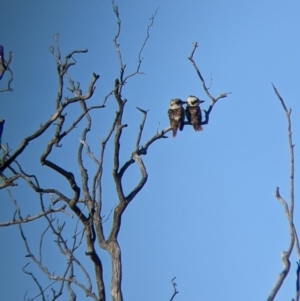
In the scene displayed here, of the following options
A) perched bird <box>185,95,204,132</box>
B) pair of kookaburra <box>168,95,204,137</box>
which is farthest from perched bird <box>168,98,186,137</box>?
perched bird <box>185,95,204,132</box>

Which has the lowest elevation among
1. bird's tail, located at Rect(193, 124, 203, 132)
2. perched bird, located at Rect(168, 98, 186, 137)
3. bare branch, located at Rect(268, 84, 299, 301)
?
bare branch, located at Rect(268, 84, 299, 301)

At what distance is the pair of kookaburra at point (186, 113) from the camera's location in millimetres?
10608

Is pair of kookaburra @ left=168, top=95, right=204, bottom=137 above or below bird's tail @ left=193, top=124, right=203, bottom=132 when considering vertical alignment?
above

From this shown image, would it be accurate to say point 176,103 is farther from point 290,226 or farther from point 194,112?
point 290,226

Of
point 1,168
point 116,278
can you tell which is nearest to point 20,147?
point 1,168

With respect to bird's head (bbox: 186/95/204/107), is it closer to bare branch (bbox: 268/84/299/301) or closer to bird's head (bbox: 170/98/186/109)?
bird's head (bbox: 170/98/186/109)

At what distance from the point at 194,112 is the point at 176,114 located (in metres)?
0.32

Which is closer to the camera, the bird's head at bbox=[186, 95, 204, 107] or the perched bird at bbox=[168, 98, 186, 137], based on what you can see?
the perched bird at bbox=[168, 98, 186, 137]

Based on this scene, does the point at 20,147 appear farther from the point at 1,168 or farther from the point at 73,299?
the point at 73,299

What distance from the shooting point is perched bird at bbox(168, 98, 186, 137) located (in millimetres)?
10469

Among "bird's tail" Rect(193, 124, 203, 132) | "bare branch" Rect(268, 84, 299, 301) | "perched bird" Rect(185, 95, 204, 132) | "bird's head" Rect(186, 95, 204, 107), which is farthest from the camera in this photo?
"bird's head" Rect(186, 95, 204, 107)

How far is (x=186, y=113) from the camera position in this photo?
1110 cm

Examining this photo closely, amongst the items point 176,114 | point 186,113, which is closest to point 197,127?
point 176,114

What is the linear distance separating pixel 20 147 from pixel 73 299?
2.17 metres
